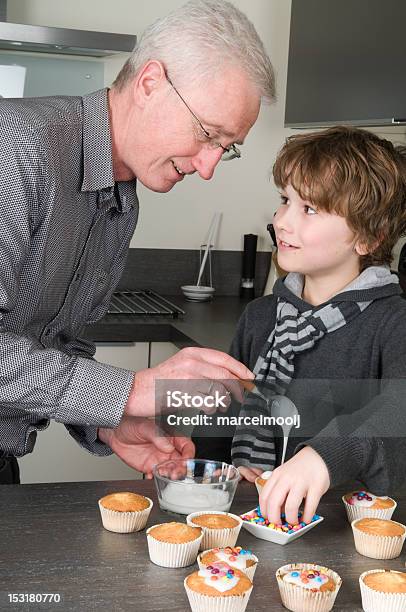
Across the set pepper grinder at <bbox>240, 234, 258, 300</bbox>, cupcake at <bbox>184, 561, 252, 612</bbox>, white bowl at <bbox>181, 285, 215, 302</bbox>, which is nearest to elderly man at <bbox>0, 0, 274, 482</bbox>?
cupcake at <bbox>184, 561, 252, 612</bbox>

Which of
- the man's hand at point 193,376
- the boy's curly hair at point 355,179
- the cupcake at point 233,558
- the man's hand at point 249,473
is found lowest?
the man's hand at point 249,473

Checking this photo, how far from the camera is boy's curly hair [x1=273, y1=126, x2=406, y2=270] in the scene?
186 cm

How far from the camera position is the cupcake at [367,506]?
140 centimetres

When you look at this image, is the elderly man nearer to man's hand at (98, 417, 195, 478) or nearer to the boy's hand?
man's hand at (98, 417, 195, 478)

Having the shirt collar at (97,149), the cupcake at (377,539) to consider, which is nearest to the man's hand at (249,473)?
the cupcake at (377,539)

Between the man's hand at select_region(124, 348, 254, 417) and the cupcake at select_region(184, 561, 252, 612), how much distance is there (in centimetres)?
34

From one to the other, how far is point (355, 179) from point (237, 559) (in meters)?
0.93

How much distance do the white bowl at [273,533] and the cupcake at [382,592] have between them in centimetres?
16

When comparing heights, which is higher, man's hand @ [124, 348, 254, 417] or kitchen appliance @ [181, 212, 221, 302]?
man's hand @ [124, 348, 254, 417]

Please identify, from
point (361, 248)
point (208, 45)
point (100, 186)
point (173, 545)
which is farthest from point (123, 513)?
point (361, 248)

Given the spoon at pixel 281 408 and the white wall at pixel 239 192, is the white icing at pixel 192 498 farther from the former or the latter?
the white wall at pixel 239 192

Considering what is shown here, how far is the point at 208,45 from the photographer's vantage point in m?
1.51

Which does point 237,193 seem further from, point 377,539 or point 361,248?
point 377,539

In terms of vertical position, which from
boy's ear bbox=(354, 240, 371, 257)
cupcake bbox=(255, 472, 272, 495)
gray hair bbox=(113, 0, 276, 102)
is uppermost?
gray hair bbox=(113, 0, 276, 102)
